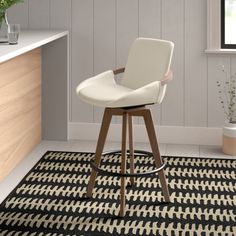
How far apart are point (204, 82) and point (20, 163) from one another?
151 cm

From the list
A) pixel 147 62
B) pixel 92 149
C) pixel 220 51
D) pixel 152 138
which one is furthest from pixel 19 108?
pixel 220 51

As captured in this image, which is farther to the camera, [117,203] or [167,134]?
[167,134]

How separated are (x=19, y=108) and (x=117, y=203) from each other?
43.1 inches

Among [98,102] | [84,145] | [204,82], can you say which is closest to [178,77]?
[204,82]

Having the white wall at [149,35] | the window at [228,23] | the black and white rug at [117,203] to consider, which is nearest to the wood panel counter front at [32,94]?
the white wall at [149,35]

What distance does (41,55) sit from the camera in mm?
4500

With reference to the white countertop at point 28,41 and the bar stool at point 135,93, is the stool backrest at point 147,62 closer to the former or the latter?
the bar stool at point 135,93

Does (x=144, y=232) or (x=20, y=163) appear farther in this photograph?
(x=20, y=163)

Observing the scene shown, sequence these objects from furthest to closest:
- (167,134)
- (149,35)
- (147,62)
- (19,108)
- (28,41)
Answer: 1. (167,134)
2. (149,35)
3. (19,108)
4. (28,41)
5. (147,62)

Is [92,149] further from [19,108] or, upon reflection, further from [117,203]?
[117,203]

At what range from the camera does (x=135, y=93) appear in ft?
9.67

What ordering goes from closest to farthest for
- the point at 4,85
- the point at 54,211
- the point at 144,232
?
the point at 144,232
the point at 54,211
the point at 4,85

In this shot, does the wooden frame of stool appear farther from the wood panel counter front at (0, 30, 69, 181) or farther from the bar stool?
the wood panel counter front at (0, 30, 69, 181)

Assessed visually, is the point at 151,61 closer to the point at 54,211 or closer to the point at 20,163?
the point at 54,211
